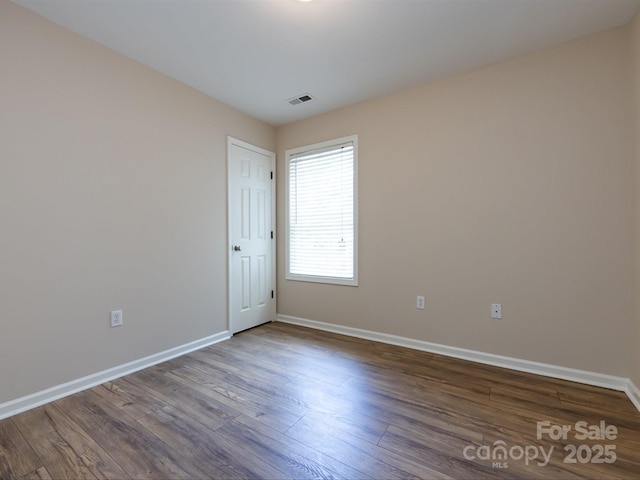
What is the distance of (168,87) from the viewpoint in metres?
2.62

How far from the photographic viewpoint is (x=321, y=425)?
166cm

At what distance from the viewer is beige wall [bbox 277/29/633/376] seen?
6.73 ft

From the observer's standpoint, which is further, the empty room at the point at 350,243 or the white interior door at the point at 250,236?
the white interior door at the point at 250,236

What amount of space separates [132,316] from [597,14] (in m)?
4.09

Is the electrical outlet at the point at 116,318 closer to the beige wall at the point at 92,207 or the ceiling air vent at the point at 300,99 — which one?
the beige wall at the point at 92,207

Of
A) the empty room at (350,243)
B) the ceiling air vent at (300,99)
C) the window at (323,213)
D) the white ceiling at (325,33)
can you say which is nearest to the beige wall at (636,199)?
the empty room at (350,243)

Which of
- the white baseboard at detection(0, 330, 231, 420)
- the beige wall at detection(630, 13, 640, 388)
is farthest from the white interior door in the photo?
the beige wall at detection(630, 13, 640, 388)

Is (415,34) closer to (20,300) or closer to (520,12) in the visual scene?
(520,12)

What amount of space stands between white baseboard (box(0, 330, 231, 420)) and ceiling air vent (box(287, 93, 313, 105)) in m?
2.69

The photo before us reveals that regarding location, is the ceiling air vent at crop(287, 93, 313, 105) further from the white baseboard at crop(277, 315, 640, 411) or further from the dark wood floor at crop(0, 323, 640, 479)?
the dark wood floor at crop(0, 323, 640, 479)

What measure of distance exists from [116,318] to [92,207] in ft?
2.92

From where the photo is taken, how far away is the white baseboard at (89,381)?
5.82 ft

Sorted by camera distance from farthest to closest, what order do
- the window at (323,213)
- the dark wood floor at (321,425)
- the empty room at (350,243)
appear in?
the window at (323,213) → the empty room at (350,243) → the dark wood floor at (321,425)

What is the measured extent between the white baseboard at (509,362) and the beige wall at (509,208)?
5cm
